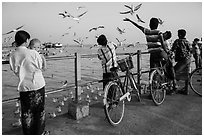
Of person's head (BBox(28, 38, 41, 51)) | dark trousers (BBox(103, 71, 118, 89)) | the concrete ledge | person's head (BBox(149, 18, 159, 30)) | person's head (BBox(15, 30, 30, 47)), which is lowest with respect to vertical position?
the concrete ledge

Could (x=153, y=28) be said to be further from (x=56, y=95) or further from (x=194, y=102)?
(x=56, y=95)

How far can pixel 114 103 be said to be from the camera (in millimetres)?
3492

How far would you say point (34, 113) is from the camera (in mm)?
2773

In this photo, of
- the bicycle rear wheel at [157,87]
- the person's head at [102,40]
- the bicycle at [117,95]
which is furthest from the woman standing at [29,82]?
the bicycle rear wheel at [157,87]

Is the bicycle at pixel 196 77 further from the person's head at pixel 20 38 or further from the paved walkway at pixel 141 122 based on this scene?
the person's head at pixel 20 38

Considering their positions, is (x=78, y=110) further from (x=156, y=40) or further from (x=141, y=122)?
(x=156, y=40)

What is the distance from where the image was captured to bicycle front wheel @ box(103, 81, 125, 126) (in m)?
3.32

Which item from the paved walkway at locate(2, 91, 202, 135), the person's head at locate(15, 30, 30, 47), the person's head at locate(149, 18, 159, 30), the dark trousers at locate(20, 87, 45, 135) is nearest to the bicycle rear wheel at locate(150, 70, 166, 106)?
the paved walkway at locate(2, 91, 202, 135)

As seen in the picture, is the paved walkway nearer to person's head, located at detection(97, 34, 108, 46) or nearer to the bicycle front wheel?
the bicycle front wheel

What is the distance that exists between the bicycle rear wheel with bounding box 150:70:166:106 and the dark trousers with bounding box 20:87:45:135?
2.34 m

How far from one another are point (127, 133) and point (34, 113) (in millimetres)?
1337

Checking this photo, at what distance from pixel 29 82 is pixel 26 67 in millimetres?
195

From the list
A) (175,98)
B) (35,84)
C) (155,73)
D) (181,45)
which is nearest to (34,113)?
(35,84)

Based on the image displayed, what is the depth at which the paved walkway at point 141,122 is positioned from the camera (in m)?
3.10
